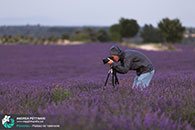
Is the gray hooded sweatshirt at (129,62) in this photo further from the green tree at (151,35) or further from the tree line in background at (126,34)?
the green tree at (151,35)

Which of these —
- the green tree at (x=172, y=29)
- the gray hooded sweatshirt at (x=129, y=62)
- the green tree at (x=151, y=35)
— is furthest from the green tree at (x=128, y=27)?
the gray hooded sweatshirt at (x=129, y=62)

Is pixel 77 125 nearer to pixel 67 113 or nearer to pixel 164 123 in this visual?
pixel 67 113

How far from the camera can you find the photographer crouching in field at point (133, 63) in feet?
13.6

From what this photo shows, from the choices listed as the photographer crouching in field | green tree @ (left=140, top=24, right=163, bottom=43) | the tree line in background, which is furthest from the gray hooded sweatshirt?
green tree @ (left=140, top=24, right=163, bottom=43)

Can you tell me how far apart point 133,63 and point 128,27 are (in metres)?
44.6

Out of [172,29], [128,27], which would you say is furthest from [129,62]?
[128,27]

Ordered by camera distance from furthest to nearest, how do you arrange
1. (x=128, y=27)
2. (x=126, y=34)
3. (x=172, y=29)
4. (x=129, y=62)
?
1. (x=126, y=34)
2. (x=128, y=27)
3. (x=172, y=29)
4. (x=129, y=62)

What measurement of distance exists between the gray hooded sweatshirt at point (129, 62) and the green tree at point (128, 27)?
44311 mm

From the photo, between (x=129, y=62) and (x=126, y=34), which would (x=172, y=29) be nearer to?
(x=126, y=34)

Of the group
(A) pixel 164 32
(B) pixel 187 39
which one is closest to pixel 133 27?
(A) pixel 164 32

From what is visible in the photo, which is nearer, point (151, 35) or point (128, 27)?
point (128, 27)

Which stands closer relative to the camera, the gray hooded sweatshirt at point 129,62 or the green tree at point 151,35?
the gray hooded sweatshirt at point 129,62

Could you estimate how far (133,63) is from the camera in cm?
441

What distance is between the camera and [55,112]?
7.82ft
